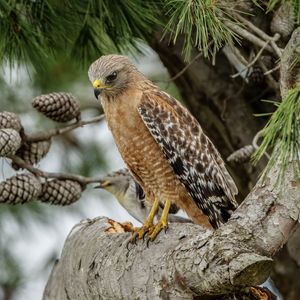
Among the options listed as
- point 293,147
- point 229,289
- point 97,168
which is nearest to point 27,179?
point 229,289

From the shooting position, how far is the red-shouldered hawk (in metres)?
4.49

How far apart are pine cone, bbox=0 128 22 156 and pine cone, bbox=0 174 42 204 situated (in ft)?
0.47

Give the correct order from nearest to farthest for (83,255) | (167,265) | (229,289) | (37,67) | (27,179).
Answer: (229,289)
(167,265)
(83,255)
(27,179)
(37,67)

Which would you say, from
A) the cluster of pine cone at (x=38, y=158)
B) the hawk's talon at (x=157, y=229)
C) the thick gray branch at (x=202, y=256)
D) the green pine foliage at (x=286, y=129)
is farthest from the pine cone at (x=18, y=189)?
the green pine foliage at (x=286, y=129)

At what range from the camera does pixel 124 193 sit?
5.62 meters

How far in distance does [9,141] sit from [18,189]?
0.77 ft

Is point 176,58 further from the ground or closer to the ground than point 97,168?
further from the ground

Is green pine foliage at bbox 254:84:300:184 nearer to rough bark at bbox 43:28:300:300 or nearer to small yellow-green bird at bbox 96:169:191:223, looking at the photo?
rough bark at bbox 43:28:300:300

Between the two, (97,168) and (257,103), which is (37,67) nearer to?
(257,103)

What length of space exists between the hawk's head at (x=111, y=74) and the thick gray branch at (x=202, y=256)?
796mm

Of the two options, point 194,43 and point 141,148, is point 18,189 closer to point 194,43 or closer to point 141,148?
point 141,148

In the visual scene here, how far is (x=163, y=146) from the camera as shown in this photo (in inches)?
177

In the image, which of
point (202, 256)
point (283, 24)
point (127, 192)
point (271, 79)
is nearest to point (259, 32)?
point (283, 24)

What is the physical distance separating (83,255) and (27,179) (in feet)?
1.80
